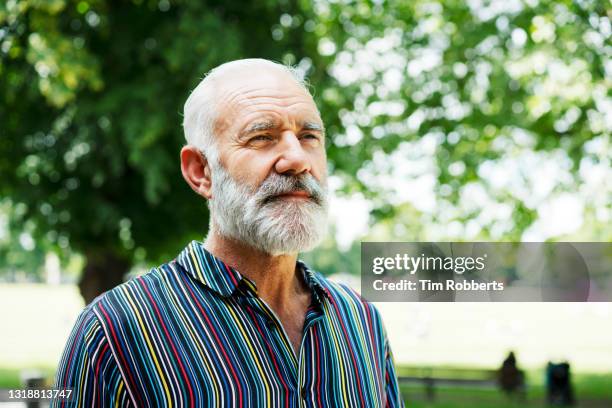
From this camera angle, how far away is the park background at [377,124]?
6.38 m

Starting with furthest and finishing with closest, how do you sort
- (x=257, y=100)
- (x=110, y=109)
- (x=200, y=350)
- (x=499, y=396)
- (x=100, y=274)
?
(x=100, y=274) < (x=499, y=396) < (x=110, y=109) < (x=257, y=100) < (x=200, y=350)

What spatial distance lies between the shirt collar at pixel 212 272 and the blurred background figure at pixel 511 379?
22.4 ft

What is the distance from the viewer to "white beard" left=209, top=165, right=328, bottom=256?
1412mm

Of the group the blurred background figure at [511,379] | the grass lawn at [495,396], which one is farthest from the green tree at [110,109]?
the blurred background figure at [511,379]

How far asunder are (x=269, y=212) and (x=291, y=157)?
113 mm

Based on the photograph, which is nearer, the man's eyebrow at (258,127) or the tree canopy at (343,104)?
the man's eyebrow at (258,127)

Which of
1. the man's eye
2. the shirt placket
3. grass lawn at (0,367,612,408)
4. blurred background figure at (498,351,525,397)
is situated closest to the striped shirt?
the shirt placket

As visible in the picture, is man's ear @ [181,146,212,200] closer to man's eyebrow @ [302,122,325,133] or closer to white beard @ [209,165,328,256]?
white beard @ [209,165,328,256]

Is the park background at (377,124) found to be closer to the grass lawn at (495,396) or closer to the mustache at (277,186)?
the grass lawn at (495,396)

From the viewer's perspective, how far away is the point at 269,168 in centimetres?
141

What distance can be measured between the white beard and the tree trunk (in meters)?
6.75

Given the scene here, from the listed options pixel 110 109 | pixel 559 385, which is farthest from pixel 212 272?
pixel 559 385

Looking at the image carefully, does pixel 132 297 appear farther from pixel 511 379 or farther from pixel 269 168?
pixel 511 379

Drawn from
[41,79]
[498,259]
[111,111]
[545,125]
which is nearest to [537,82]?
[545,125]
